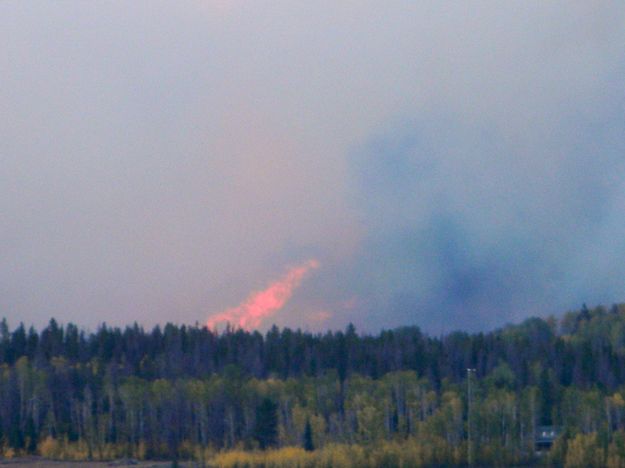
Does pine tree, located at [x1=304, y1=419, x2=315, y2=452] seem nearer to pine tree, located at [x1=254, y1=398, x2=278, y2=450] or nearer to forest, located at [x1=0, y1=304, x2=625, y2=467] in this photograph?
forest, located at [x1=0, y1=304, x2=625, y2=467]

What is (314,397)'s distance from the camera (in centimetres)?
9012

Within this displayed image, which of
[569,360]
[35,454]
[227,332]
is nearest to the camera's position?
[35,454]

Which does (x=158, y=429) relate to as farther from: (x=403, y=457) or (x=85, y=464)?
(x=403, y=457)

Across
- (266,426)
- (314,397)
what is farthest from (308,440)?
(314,397)

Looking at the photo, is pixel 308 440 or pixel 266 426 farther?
pixel 266 426

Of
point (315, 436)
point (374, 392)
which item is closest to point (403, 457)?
point (315, 436)

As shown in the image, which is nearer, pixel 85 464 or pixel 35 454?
pixel 85 464

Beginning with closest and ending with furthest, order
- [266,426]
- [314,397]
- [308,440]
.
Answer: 1. [308,440]
2. [266,426]
3. [314,397]

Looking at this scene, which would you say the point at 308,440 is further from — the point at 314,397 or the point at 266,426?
the point at 314,397

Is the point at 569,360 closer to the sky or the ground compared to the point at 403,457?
closer to the sky

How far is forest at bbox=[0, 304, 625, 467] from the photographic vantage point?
79.8m

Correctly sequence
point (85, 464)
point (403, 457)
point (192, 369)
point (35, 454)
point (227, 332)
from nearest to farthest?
point (403, 457)
point (85, 464)
point (35, 454)
point (192, 369)
point (227, 332)

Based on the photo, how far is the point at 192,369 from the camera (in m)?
107

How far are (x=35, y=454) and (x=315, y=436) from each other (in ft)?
77.6
